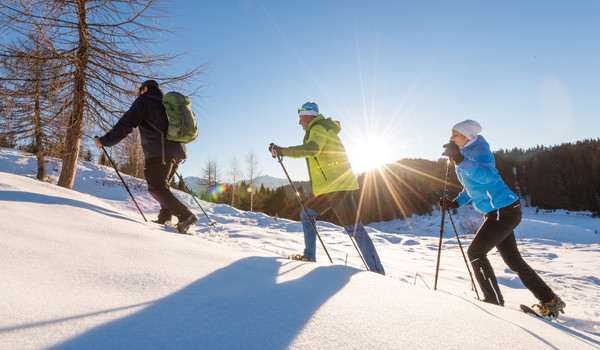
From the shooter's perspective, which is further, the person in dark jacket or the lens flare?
the lens flare

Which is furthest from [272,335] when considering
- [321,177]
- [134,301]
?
[321,177]

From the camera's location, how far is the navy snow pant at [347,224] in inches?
112

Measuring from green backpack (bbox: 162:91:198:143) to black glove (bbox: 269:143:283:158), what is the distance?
1.24 m

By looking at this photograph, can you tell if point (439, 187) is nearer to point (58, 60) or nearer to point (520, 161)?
point (520, 161)

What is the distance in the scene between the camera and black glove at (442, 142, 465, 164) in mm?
2686

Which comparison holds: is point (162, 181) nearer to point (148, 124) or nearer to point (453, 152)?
point (148, 124)

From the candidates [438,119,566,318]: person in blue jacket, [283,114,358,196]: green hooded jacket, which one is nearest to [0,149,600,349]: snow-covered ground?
[438,119,566,318]: person in blue jacket

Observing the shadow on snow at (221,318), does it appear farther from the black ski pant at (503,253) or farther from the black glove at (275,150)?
the black ski pant at (503,253)

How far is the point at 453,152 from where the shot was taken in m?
2.69

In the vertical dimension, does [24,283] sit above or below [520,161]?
below

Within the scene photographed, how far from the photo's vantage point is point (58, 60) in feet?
16.6

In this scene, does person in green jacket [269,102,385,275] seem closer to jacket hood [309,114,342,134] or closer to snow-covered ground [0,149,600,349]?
jacket hood [309,114,342,134]

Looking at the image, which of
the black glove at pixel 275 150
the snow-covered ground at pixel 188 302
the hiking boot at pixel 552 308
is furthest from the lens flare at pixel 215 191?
the hiking boot at pixel 552 308

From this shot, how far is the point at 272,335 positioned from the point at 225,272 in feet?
2.58
